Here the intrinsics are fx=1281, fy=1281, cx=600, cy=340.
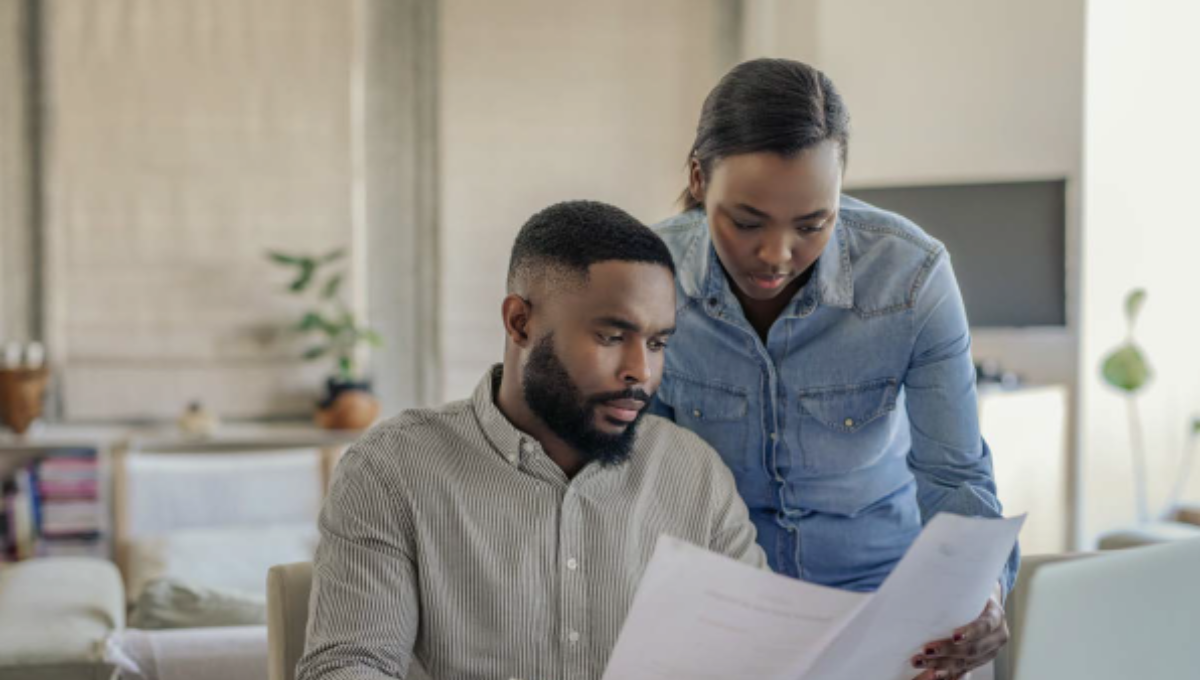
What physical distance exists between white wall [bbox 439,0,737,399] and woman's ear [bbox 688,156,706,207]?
3.57m

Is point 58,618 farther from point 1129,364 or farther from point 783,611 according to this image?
point 1129,364

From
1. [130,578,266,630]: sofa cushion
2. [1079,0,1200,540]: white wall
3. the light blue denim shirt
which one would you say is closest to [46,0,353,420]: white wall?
[130,578,266,630]: sofa cushion

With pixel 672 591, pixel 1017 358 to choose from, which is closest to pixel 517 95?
pixel 1017 358

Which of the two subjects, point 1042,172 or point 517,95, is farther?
point 517,95

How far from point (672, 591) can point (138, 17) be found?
14.9 ft

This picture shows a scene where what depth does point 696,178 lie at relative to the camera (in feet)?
5.15

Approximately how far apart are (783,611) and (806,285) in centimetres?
67

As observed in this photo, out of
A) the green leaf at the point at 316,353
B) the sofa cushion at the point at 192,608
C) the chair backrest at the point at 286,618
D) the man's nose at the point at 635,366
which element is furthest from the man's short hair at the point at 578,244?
the green leaf at the point at 316,353

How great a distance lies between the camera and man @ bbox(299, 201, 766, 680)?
1450 millimetres

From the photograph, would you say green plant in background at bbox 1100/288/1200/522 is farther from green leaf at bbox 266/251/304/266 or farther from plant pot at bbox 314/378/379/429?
green leaf at bbox 266/251/304/266

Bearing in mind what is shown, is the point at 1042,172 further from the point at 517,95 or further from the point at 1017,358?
the point at 517,95

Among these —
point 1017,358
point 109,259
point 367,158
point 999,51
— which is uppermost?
point 999,51

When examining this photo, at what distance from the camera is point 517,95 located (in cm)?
518

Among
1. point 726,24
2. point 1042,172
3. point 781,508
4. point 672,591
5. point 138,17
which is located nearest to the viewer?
point 672,591
